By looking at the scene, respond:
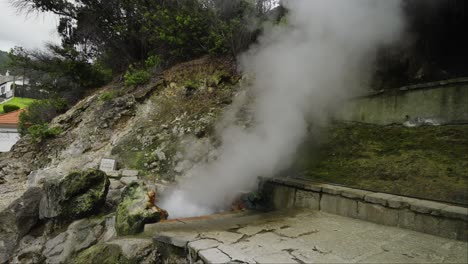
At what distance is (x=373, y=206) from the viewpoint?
3143 mm

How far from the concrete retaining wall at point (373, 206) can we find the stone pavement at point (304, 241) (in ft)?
0.30

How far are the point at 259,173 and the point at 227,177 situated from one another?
581 mm

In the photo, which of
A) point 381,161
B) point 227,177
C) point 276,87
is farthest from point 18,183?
point 381,161

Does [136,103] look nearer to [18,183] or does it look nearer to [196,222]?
[18,183]

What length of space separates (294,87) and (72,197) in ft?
13.0

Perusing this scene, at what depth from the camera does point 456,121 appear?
353 centimetres

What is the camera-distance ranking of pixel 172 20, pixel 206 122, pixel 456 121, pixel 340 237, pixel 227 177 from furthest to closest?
pixel 172 20 < pixel 206 122 < pixel 227 177 < pixel 456 121 < pixel 340 237

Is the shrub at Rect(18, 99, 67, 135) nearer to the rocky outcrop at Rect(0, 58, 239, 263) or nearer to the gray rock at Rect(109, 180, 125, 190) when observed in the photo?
the rocky outcrop at Rect(0, 58, 239, 263)

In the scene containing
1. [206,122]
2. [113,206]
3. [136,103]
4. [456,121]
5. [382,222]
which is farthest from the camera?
[136,103]

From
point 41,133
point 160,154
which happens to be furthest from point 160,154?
point 41,133

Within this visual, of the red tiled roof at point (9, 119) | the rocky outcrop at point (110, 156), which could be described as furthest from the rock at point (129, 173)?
Answer: the red tiled roof at point (9, 119)

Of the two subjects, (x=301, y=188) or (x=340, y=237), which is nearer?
(x=340, y=237)

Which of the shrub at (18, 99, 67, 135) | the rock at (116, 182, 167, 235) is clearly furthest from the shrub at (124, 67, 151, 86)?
the rock at (116, 182, 167, 235)

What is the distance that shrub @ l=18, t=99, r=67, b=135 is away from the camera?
9.03m
